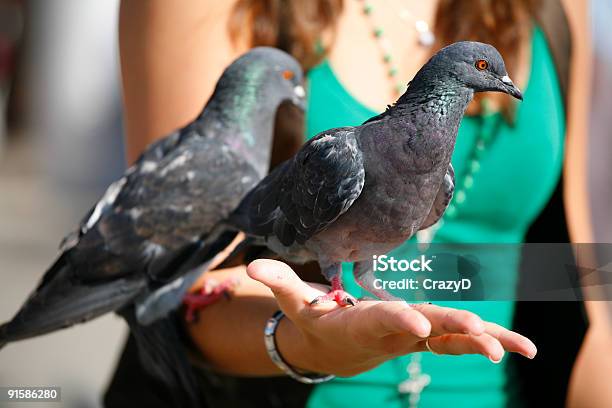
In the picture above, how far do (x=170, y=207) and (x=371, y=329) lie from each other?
22.1 inches

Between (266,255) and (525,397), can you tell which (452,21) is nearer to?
(266,255)

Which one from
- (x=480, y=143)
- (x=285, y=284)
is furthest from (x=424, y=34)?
(x=285, y=284)

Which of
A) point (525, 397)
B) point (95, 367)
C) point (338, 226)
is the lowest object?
point (95, 367)

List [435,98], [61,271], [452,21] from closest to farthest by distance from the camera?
[435,98]
[452,21]
[61,271]

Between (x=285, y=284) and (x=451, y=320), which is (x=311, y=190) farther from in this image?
(x=451, y=320)

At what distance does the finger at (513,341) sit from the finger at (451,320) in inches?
1.5

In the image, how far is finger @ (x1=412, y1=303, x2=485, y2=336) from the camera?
82cm

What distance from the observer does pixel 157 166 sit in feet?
4.40

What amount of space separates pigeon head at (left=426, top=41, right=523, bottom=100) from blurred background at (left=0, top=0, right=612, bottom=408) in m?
0.92

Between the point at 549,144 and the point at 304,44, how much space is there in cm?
51

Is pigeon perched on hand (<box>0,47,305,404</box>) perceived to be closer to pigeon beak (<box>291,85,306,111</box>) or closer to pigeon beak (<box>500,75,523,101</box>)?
pigeon beak (<box>291,85,306,111</box>)

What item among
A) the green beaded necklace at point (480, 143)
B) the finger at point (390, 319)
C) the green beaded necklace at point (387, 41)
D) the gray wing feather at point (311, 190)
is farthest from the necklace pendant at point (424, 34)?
the finger at point (390, 319)

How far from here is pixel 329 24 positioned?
1.42 metres

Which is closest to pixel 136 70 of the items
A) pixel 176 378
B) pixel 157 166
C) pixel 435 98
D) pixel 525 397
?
pixel 157 166
